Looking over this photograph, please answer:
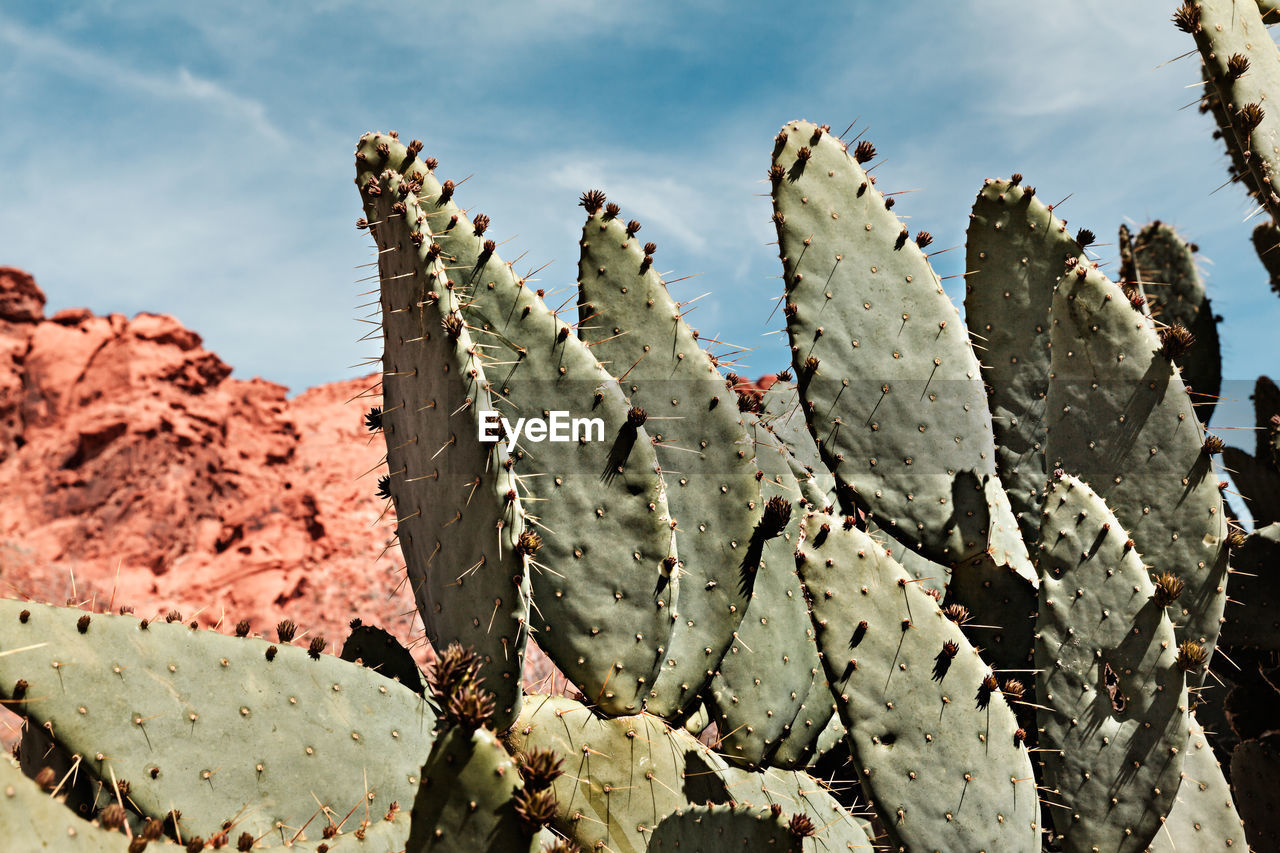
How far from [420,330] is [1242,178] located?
8.66 ft

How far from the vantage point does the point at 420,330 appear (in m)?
1.81

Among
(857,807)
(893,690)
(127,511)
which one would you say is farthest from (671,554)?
(127,511)

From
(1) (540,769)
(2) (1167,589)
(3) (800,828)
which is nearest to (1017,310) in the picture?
(2) (1167,589)

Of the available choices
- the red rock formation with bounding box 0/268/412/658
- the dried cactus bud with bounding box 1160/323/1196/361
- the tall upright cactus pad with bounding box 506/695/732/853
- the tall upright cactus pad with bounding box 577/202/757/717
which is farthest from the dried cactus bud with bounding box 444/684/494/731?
the red rock formation with bounding box 0/268/412/658

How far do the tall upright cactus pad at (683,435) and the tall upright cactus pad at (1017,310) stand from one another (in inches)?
41.9

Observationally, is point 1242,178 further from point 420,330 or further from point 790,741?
point 420,330

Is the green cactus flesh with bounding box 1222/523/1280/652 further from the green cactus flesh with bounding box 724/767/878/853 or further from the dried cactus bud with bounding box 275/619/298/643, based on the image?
the dried cactus bud with bounding box 275/619/298/643

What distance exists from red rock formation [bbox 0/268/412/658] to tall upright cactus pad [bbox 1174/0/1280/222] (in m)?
13.7

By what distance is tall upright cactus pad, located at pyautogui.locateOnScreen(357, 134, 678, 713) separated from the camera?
6.45 feet

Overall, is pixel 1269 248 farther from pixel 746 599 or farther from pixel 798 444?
pixel 746 599

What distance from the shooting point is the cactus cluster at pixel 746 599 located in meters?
1.62

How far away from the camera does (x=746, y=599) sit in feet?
7.08

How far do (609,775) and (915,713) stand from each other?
71 cm

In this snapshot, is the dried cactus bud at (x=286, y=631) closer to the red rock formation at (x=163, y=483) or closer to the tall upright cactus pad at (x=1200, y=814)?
the tall upright cactus pad at (x=1200, y=814)
